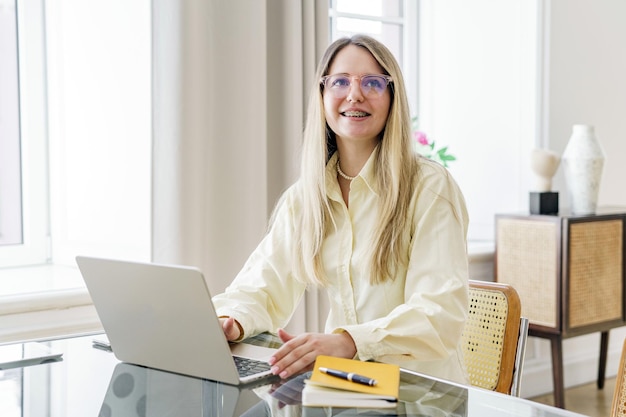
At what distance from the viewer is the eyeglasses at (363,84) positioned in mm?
1861

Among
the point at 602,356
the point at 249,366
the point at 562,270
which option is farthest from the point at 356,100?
the point at 602,356

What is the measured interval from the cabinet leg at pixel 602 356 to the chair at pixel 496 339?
2.10 metres

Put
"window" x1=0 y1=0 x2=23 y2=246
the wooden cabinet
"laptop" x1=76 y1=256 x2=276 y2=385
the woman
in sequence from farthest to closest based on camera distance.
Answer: the wooden cabinet, "window" x1=0 y1=0 x2=23 y2=246, the woman, "laptop" x1=76 y1=256 x2=276 y2=385

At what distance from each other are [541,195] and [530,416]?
238 centimetres

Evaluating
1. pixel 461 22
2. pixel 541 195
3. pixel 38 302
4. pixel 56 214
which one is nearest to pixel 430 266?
pixel 38 302

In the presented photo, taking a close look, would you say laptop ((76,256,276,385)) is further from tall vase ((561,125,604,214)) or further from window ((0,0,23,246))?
tall vase ((561,125,604,214))

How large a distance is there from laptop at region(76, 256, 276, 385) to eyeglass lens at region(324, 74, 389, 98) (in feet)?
2.11

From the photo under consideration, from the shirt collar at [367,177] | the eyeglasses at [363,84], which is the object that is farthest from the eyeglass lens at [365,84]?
the shirt collar at [367,177]

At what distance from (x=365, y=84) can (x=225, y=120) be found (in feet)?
2.78

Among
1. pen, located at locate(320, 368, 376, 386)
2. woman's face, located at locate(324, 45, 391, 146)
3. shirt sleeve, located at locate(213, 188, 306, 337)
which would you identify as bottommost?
pen, located at locate(320, 368, 376, 386)

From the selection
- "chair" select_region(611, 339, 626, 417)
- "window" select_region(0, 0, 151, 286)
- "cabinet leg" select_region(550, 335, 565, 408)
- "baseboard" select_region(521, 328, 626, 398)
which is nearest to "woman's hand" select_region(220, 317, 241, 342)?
"chair" select_region(611, 339, 626, 417)

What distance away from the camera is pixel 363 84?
6.13 feet

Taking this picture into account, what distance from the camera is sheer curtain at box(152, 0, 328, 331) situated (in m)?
2.51

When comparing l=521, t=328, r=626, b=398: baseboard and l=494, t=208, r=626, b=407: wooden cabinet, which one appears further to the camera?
l=521, t=328, r=626, b=398: baseboard
